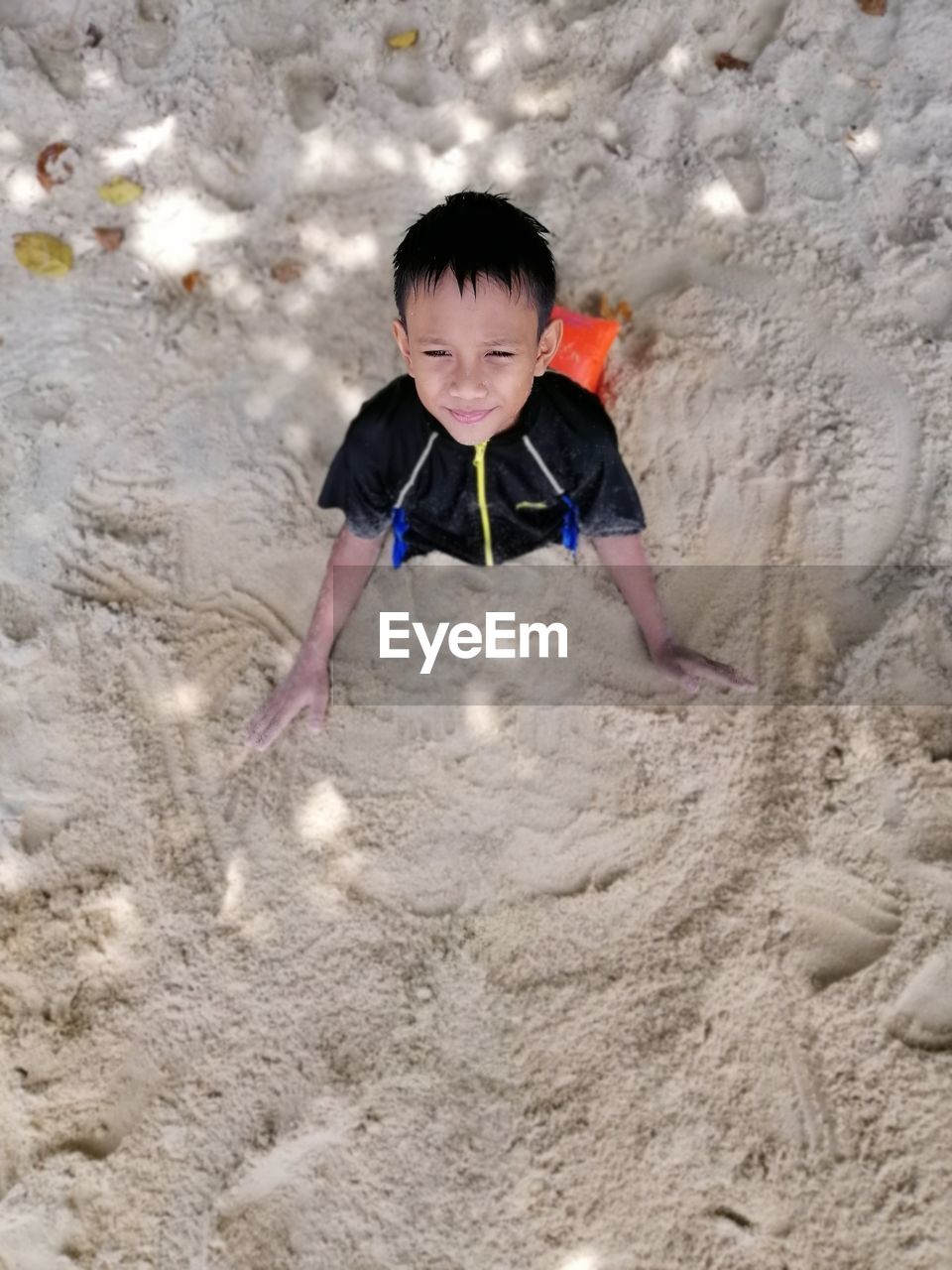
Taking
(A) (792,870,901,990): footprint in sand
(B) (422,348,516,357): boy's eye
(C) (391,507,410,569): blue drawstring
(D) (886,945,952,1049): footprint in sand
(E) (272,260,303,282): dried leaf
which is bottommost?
(D) (886,945,952,1049): footprint in sand

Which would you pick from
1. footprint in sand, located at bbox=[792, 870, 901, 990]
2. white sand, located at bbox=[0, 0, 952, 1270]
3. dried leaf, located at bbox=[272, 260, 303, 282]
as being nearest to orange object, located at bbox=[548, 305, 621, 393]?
white sand, located at bbox=[0, 0, 952, 1270]

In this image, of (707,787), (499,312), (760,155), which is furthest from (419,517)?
(760,155)

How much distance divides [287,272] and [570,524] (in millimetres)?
1111

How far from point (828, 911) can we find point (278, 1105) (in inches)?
43.4

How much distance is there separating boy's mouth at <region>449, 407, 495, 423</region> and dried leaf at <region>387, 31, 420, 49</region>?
1.49 metres

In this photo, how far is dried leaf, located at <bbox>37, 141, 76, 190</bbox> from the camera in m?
2.37

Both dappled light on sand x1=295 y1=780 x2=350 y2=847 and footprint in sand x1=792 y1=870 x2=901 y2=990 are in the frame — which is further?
dappled light on sand x1=295 y1=780 x2=350 y2=847

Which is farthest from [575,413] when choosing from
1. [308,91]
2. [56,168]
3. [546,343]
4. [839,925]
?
[56,168]

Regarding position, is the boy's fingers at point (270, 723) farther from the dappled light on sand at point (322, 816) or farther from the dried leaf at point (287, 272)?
the dried leaf at point (287, 272)

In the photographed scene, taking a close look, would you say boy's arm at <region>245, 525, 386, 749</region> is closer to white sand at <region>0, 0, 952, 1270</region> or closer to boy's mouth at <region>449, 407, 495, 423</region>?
Answer: white sand at <region>0, 0, 952, 1270</region>

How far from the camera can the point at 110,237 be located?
2.37 meters

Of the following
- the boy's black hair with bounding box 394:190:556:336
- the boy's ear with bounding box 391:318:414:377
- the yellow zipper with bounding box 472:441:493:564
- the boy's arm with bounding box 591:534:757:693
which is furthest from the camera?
the boy's arm with bounding box 591:534:757:693

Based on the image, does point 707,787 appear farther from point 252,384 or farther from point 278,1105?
point 252,384

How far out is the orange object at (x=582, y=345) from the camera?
2014 millimetres
